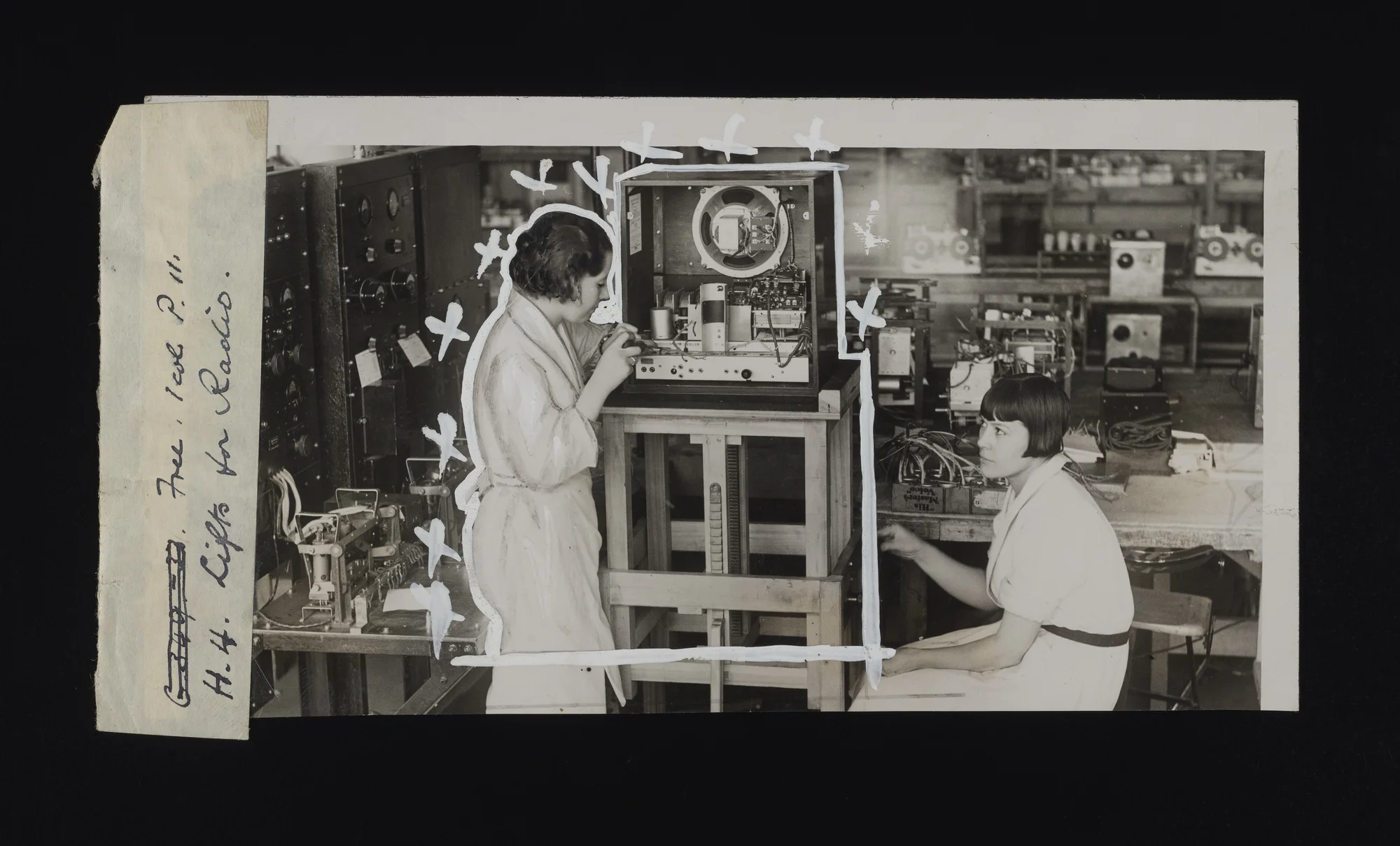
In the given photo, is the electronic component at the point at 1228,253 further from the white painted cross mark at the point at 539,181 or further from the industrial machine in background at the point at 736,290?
the white painted cross mark at the point at 539,181

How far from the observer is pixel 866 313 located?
3549 mm

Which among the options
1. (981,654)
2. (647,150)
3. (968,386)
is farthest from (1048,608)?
(647,150)

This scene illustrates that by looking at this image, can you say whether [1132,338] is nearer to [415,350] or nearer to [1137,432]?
[1137,432]

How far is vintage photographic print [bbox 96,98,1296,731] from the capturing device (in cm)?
351

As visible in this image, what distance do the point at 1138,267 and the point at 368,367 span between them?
1.84 metres

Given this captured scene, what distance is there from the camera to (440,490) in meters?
3.59

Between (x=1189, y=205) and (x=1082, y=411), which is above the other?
(x=1189, y=205)

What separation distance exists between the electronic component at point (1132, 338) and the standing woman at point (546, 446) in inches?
45.3

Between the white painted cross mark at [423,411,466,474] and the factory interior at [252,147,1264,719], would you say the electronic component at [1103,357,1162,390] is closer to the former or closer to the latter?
the factory interior at [252,147,1264,719]

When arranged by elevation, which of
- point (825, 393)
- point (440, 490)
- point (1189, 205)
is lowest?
point (440, 490)

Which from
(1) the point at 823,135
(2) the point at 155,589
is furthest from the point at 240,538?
(1) the point at 823,135

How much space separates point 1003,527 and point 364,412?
1.55 metres

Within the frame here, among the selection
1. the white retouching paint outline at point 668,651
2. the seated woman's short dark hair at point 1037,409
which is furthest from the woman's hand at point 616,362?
the seated woman's short dark hair at point 1037,409

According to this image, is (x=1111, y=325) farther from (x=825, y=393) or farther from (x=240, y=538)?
(x=240, y=538)
